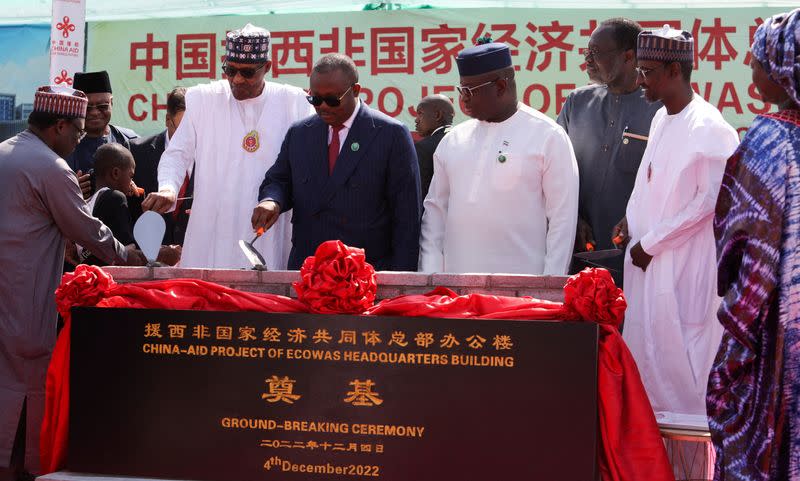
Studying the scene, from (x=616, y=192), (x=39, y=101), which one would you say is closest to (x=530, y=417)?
(x=616, y=192)

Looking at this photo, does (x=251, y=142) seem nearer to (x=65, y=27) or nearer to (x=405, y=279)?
(x=405, y=279)

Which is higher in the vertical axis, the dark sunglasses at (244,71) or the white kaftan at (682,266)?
the dark sunglasses at (244,71)

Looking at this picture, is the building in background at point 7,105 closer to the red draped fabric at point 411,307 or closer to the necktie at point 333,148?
the necktie at point 333,148

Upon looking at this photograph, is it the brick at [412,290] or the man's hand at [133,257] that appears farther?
the man's hand at [133,257]

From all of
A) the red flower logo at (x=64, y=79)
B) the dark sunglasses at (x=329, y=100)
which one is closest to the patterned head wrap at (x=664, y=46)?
the dark sunglasses at (x=329, y=100)

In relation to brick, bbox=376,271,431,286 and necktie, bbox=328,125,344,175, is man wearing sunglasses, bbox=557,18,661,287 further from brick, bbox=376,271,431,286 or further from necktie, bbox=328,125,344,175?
brick, bbox=376,271,431,286

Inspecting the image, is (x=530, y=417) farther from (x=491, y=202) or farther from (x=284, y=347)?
(x=491, y=202)

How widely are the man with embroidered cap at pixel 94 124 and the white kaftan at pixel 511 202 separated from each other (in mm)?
2669

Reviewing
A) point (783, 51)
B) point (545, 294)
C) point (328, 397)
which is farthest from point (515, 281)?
point (783, 51)

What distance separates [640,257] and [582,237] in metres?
0.72

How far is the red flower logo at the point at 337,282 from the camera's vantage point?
3650 mm

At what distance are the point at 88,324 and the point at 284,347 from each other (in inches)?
27.9

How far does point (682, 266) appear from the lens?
15.4ft

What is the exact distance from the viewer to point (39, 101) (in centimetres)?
520
